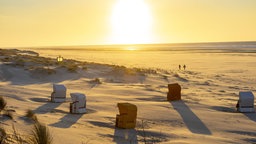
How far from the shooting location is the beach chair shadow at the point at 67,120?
39.6ft

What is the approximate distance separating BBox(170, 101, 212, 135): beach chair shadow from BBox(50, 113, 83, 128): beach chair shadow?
3.95 m

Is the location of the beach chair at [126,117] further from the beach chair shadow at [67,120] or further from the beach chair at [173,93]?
the beach chair at [173,93]

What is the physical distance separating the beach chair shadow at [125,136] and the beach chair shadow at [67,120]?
1.60 metres

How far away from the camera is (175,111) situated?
630 inches

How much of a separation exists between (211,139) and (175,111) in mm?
4770

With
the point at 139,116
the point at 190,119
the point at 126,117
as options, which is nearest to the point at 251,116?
the point at 190,119

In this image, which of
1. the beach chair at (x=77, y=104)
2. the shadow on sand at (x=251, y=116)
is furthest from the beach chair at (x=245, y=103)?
the beach chair at (x=77, y=104)

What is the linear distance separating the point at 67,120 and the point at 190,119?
183 inches

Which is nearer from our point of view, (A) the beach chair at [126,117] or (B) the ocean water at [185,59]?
(A) the beach chair at [126,117]

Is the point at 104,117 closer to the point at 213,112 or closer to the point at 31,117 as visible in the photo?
the point at 31,117

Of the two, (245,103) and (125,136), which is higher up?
(245,103)

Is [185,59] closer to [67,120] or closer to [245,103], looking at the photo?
[245,103]

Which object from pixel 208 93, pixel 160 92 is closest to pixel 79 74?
pixel 160 92

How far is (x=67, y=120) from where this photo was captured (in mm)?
13117
